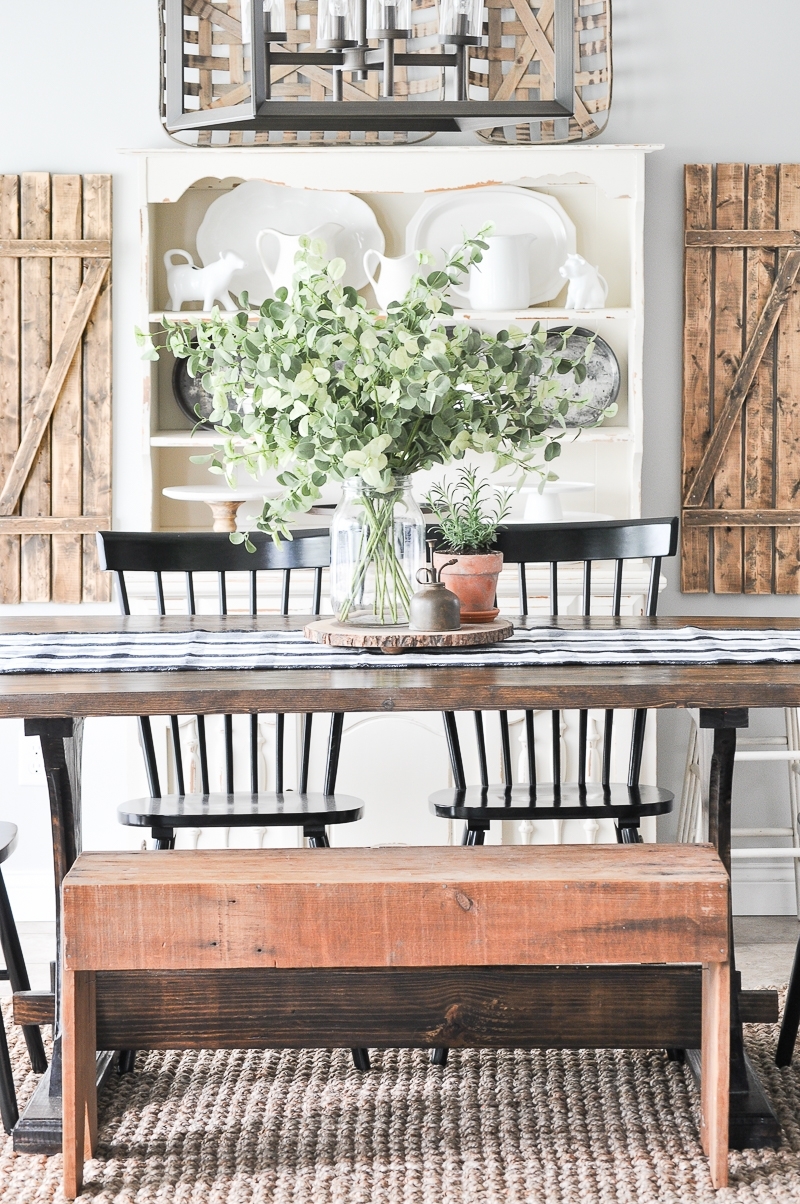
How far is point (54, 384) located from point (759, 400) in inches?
75.9

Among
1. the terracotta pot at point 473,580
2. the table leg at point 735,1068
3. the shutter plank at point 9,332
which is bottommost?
the table leg at point 735,1068

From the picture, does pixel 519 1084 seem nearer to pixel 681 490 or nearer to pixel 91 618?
pixel 91 618

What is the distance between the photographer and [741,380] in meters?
3.24

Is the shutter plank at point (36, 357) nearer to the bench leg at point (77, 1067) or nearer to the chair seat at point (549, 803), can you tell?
the chair seat at point (549, 803)

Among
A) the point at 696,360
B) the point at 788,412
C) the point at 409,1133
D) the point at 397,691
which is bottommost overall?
the point at 409,1133

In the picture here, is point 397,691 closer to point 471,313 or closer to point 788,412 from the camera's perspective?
point 471,313

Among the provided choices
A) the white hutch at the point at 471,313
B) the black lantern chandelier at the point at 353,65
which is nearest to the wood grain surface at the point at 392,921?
the black lantern chandelier at the point at 353,65

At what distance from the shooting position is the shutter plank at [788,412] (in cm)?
322

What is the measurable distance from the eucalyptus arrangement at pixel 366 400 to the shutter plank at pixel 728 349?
148 centimetres

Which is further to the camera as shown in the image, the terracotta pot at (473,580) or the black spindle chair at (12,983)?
the terracotta pot at (473,580)

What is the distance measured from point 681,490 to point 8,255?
1945 millimetres

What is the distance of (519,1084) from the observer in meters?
2.07

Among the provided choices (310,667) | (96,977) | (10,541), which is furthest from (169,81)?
(10,541)

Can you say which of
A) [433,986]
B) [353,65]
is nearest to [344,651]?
[433,986]
